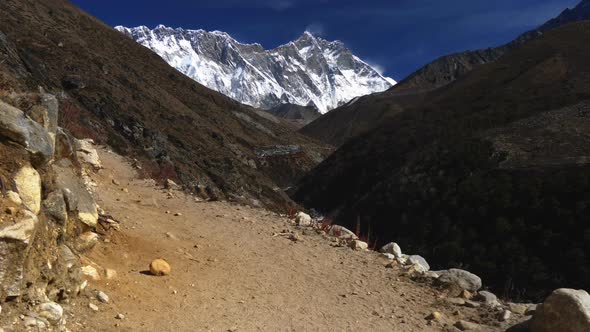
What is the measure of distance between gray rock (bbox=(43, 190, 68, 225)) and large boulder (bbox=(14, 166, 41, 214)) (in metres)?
0.34

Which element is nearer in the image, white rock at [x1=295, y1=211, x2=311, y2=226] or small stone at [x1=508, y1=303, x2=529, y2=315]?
small stone at [x1=508, y1=303, x2=529, y2=315]

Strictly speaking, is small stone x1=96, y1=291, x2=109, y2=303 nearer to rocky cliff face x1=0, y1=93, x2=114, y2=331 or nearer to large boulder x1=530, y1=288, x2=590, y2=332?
rocky cliff face x1=0, y1=93, x2=114, y2=331

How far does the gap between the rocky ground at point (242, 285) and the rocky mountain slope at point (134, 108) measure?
3533 millimetres

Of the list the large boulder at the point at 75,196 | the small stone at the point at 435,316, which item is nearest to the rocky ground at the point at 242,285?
the small stone at the point at 435,316

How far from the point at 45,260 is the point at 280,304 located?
3.74m

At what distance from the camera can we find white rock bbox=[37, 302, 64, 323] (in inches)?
201

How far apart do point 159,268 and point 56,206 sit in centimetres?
212

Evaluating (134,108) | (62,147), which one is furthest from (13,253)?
(134,108)

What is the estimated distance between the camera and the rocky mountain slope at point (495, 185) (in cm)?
2319

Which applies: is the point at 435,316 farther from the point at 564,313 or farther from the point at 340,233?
the point at 340,233

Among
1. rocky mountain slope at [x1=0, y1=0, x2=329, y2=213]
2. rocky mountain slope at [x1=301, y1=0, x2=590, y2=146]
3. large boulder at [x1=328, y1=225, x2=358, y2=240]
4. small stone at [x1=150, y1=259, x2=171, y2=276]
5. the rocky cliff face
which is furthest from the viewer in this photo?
rocky mountain slope at [x1=301, y1=0, x2=590, y2=146]

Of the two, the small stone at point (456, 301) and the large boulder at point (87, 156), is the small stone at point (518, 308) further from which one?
the large boulder at point (87, 156)

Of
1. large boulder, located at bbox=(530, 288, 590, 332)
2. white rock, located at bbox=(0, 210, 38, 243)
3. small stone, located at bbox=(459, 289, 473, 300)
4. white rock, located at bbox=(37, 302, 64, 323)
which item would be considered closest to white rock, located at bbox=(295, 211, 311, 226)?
small stone, located at bbox=(459, 289, 473, 300)

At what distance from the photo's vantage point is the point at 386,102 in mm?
140625
